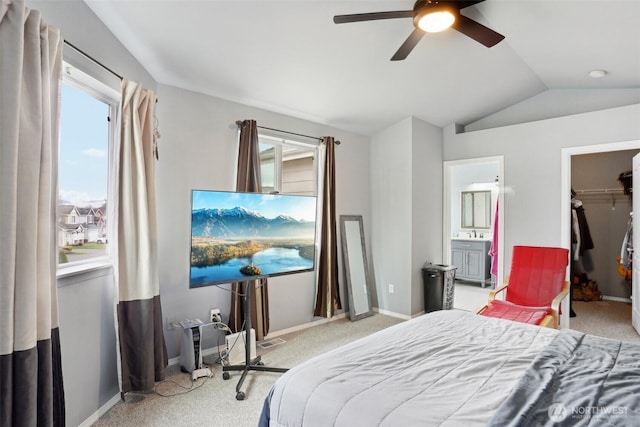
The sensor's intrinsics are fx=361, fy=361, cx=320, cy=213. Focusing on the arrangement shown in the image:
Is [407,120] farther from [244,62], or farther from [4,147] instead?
[4,147]

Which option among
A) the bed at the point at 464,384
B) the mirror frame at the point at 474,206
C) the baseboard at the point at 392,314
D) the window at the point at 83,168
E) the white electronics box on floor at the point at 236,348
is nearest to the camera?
the bed at the point at 464,384

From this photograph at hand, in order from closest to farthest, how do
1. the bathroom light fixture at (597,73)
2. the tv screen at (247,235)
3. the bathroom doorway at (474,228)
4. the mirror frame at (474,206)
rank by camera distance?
the tv screen at (247,235)
the bathroom light fixture at (597,73)
the bathroom doorway at (474,228)
the mirror frame at (474,206)

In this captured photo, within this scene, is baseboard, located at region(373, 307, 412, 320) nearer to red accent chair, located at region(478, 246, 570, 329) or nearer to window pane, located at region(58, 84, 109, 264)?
red accent chair, located at region(478, 246, 570, 329)

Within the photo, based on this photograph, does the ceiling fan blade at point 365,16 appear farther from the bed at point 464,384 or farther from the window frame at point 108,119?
the bed at point 464,384

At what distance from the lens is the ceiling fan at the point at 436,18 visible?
2141 mm

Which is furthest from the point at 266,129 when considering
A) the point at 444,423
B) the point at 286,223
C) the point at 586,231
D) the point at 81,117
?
the point at 586,231

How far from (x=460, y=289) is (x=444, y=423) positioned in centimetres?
576

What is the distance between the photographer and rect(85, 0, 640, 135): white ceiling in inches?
97.0

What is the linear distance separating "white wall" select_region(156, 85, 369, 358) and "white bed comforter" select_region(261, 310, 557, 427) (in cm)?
195

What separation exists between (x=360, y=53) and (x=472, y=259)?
4852mm

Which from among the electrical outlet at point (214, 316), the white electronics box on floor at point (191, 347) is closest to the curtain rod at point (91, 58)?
the white electronics box on floor at point (191, 347)

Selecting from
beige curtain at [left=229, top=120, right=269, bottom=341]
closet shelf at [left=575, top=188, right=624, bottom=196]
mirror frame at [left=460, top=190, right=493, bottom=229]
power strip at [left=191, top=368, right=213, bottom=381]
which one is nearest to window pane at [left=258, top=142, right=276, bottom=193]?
beige curtain at [left=229, top=120, right=269, bottom=341]

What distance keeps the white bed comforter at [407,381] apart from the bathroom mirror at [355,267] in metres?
2.55

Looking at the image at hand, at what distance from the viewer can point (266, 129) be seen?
3.84 m
